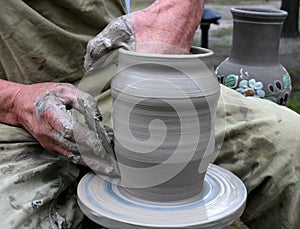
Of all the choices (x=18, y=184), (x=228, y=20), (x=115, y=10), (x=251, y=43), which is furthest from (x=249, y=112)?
(x=228, y=20)

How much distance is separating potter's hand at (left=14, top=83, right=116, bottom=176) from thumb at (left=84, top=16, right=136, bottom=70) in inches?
3.4

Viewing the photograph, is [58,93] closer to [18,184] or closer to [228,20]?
[18,184]

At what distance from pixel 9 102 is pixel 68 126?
198mm

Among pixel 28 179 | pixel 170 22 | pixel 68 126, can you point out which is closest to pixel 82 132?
pixel 68 126

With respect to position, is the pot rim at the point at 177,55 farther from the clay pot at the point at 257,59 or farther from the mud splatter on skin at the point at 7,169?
the clay pot at the point at 257,59

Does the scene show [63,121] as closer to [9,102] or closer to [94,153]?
[94,153]

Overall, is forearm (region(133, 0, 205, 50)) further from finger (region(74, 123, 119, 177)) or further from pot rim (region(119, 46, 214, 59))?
finger (region(74, 123, 119, 177))

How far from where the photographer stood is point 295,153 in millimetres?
1135

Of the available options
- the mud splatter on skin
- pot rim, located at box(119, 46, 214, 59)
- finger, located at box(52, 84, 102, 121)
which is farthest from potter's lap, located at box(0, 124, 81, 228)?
pot rim, located at box(119, 46, 214, 59)

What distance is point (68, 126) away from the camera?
37.6 inches

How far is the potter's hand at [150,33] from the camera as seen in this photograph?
3.23 feet

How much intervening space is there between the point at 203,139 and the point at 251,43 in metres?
1.91

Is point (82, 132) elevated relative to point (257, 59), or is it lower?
elevated

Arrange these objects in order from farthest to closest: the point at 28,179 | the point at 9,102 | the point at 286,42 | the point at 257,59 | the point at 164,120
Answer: the point at 286,42 → the point at 257,59 → the point at 9,102 → the point at 28,179 → the point at 164,120
